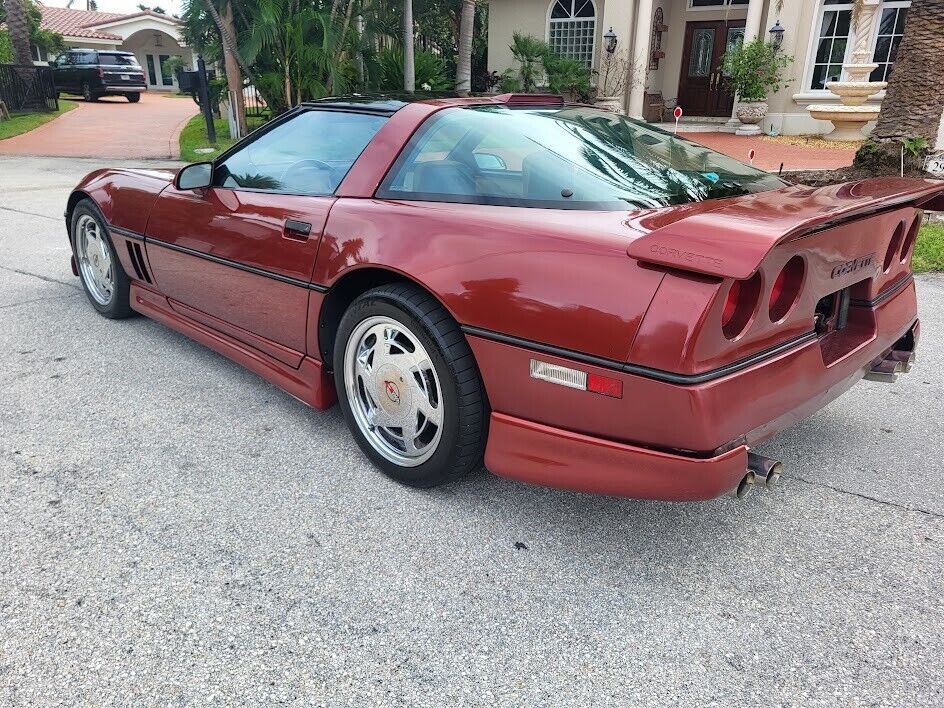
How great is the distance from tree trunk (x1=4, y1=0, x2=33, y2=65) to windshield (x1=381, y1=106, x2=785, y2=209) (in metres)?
23.4

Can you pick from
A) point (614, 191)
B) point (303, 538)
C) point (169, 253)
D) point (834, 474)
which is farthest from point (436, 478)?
point (169, 253)

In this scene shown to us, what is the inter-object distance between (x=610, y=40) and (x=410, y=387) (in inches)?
660

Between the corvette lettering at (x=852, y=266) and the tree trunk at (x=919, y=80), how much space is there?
6909 mm

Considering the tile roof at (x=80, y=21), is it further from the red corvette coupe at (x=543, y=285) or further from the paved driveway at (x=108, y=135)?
the red corvette coupe at (x=543, y=285)

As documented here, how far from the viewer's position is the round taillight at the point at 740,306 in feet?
6.48

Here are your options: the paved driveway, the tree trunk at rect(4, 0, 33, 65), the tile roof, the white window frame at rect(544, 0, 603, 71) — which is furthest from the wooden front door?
the tile roof

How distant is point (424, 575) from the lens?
2.23 meters

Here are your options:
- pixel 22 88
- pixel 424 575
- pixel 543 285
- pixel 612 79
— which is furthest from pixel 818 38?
pixel 22 88

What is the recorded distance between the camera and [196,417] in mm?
3236

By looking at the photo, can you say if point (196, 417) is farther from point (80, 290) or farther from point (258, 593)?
point (80, 290)

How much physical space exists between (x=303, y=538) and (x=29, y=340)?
269 cm

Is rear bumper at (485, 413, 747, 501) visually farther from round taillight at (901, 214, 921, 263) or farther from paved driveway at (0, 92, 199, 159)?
paved driveway at (0, 92, 199, 159)

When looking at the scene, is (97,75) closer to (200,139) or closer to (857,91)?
(200,139)

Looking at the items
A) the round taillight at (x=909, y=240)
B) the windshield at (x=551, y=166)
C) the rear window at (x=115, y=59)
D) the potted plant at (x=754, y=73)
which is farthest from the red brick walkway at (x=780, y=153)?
the rear window at (x=115, y=59)
